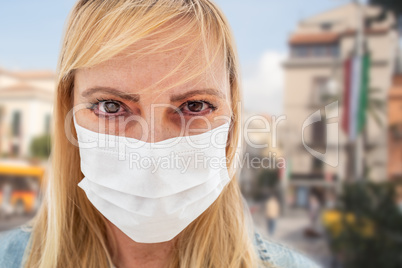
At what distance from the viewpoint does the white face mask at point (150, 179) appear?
2.48 ft

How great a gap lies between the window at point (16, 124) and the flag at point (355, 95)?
3736 millimetres

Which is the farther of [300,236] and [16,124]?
[300,236]

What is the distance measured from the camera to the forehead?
0.73 meters

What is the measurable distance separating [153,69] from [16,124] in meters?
3.74

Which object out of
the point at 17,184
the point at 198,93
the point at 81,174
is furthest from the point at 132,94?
the point at 17,184

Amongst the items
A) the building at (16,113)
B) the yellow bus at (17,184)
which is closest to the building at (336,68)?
the building at (16,113)

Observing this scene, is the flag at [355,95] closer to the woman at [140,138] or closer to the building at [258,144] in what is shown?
the building at [258,144]

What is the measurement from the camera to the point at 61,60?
2.67 feet

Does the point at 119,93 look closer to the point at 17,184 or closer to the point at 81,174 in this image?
the point at 81,174

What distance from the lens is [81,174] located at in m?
0.89

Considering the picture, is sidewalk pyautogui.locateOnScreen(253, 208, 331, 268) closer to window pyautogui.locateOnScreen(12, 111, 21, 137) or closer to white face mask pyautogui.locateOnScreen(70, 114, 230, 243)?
window pyautogui.locateOnScreen(12, 111, 21, 137)

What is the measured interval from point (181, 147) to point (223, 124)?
111mm

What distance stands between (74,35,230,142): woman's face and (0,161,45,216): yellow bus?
370 cm

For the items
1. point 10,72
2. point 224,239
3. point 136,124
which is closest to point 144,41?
point 136,124
